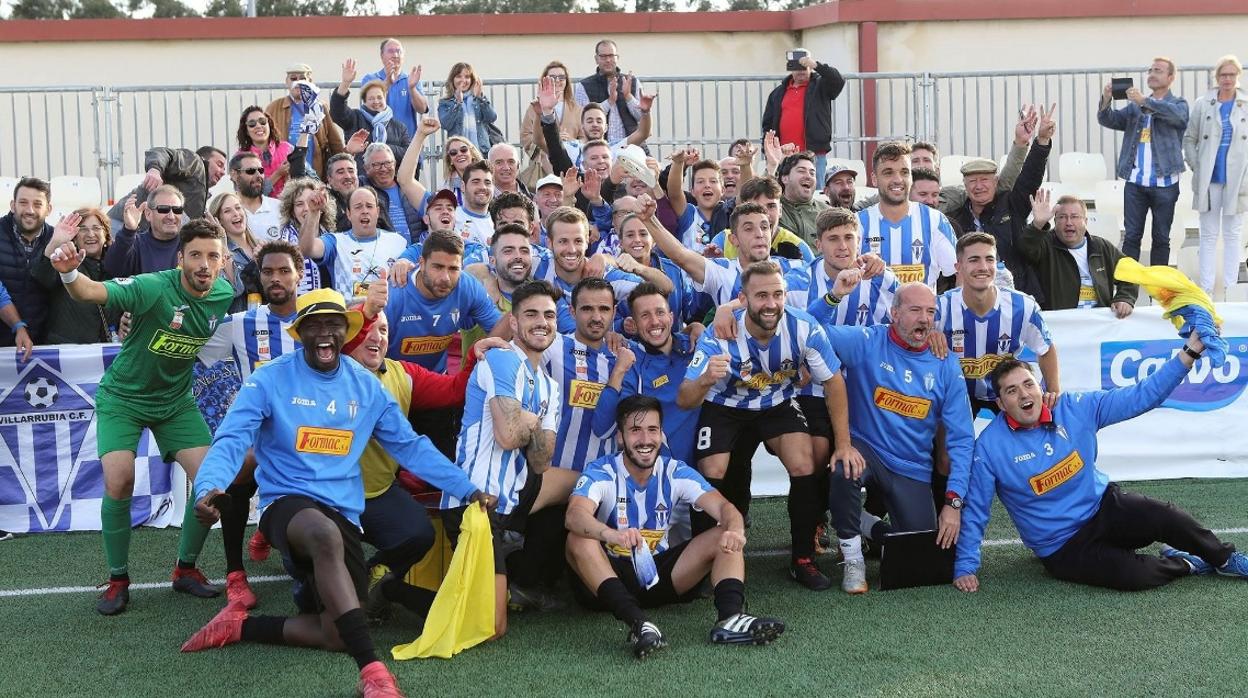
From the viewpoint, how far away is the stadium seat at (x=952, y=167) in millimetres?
13977

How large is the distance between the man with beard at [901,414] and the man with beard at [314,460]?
2.08 m

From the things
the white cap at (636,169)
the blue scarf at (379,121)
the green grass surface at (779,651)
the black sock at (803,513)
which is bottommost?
the green grass surface at (779,651)

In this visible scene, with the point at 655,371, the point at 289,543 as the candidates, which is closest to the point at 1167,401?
the point at 655,371

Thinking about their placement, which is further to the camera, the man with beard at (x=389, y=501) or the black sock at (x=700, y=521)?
the black sock at (x=700, y=521)

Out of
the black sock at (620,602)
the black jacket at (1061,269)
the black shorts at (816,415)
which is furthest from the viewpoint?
the black jacket at (1061,269)

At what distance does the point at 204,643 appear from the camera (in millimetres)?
5961

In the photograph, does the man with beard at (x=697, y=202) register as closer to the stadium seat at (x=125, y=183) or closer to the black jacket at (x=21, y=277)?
the black jacket at (x=21, y=277)

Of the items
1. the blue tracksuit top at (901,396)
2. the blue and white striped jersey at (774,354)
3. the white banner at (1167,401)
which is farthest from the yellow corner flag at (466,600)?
the white banner at (1167,401)

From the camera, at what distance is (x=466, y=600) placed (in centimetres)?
591

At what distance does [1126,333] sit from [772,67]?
8.57 metres

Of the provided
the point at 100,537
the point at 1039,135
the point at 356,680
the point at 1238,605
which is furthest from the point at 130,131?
the point at 1238,605

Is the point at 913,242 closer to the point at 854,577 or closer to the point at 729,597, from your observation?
the point at 854,577

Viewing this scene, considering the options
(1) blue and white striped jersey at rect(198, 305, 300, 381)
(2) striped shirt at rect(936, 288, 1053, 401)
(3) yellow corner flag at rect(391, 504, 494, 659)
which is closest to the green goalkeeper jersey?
(1) blue and white striped jersey at rect(198, 305, 300, 381)

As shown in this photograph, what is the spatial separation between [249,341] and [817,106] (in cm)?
587
